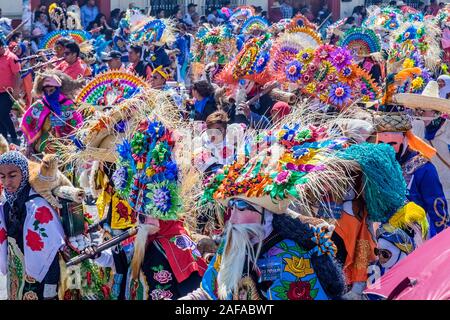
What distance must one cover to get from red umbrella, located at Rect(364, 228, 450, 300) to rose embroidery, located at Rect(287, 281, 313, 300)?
1.01 ft

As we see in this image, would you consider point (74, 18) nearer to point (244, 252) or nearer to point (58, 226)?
point (58, 226)

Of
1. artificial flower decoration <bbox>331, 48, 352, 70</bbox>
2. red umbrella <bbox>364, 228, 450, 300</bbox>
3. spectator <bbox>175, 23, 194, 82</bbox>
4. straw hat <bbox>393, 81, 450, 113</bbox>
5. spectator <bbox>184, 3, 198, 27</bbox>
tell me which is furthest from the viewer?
spectator <bbox>184, 3, 198, 27</bbox>

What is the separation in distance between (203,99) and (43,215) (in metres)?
4.26

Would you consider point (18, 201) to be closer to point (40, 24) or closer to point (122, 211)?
point (122, 211)

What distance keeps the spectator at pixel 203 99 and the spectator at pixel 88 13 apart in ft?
42.0

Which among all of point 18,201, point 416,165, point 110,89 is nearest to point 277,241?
point 18,201

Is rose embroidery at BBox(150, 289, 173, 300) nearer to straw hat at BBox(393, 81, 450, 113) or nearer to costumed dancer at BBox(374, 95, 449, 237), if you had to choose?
costumed dancer at BBox(374, 95, 449, 237)

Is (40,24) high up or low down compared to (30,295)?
down

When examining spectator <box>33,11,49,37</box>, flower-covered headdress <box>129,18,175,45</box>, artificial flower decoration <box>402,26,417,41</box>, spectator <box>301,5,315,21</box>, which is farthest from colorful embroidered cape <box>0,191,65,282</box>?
spectator <box>301,5,315,21</box>

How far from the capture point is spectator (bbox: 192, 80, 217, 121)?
9.91 metres

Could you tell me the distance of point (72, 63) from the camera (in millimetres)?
12031

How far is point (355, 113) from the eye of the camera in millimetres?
6445

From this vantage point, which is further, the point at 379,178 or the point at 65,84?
the point at 65,84
